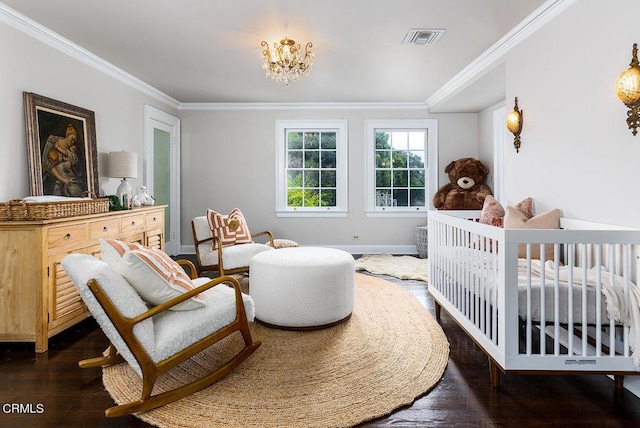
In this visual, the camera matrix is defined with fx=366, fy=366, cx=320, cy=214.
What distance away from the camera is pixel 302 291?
263cm

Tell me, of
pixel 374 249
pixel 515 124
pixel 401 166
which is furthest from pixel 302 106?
pixel 515 124

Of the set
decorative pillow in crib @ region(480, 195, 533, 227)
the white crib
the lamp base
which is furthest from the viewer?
the lamp base

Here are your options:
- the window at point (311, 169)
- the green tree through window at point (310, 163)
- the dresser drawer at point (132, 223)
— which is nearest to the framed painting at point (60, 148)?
the dresser drawer at point (132, 223)

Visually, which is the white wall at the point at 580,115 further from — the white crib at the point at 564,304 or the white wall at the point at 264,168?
the white wall at the point at 264,168

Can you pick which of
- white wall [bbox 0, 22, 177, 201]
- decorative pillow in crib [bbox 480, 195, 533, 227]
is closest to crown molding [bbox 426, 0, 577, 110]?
decorative pillow in crib [bbox 480, 195, 533, 227]

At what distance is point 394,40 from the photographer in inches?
131

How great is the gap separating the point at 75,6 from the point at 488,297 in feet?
11.4

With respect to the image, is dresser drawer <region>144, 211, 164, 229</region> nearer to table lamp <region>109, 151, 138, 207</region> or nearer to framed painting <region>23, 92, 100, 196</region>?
table lamp <region>109, 151, 138, 207</region>

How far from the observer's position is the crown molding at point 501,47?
8.94ft

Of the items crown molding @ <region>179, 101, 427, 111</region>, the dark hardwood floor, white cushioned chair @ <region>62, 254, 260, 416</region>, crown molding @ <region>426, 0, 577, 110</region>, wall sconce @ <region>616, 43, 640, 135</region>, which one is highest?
crown molding @ <region>179, 101, 427, 111</region>

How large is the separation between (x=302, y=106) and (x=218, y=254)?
307 cm

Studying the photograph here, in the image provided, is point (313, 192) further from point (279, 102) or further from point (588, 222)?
point (588, 222)

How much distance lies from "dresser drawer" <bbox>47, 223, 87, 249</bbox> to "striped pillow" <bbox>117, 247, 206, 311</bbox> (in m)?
0.92

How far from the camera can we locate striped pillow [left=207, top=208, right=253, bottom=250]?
4.03 meters
